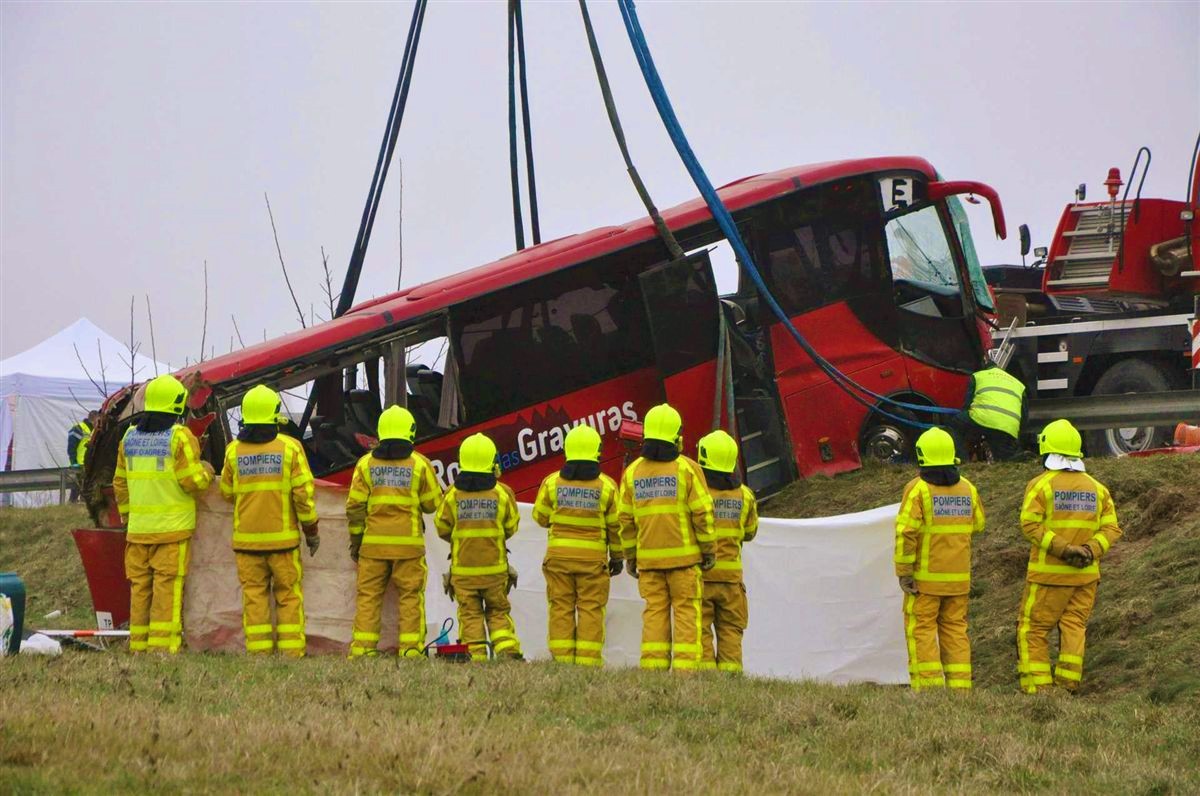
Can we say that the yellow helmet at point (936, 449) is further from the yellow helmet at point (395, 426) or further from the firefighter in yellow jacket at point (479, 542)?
the yellow helmet at point (395, 426)

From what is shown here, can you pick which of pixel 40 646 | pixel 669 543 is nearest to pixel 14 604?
pixel 40 646

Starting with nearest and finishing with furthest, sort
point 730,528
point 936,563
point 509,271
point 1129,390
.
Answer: point 936,563 → point 730,528 → point 509,271 → point 1129,390

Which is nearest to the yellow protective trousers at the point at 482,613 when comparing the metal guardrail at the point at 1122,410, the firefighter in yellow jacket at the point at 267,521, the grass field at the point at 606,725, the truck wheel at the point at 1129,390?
the firefighter in yellow jacket at the point at 267,521

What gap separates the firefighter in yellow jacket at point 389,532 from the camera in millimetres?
9969

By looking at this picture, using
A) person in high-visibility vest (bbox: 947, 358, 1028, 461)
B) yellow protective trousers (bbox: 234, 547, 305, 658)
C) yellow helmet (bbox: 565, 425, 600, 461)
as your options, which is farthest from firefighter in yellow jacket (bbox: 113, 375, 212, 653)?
person in high-visibility vest (bbox: 947, 358, 1028, 461)

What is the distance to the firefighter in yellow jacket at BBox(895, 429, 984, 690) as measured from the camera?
Answer: 9.48 metres

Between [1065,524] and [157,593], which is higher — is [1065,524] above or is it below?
above

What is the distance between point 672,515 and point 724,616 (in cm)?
90

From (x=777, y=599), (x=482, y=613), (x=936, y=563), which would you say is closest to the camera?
(x=936, y=563)

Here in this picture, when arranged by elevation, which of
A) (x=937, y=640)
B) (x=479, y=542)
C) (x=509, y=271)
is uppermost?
(x=509, y=271)

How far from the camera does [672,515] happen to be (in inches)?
371

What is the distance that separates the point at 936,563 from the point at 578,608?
2288 mm

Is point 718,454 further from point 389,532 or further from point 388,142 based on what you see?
point 388,142

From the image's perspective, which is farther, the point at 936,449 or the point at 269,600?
the point at 269,600
